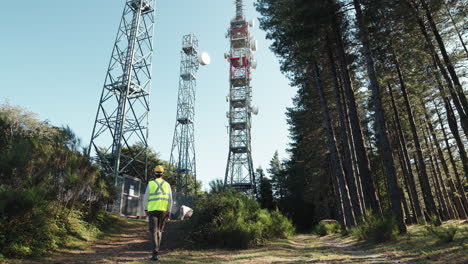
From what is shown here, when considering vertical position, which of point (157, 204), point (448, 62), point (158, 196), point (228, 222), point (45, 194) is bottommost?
point (228, 222)

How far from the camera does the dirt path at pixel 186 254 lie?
5125mm

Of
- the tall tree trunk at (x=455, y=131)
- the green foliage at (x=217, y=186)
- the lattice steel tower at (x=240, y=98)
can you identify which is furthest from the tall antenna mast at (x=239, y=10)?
the green foliage at (x=217, y=186)

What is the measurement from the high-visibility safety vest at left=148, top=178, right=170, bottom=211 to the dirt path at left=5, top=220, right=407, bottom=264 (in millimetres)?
949

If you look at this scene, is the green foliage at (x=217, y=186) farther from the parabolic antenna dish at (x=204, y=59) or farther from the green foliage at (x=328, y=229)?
the parabolic antenna dish at (x=204, y=59)

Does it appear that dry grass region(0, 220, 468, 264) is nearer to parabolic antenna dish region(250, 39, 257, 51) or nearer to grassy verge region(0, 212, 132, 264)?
grassy verge region(0, 212, 132, 264)

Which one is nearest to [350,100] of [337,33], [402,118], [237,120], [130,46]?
[337,33]

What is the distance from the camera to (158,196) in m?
5.43

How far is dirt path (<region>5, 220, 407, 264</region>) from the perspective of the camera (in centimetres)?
512

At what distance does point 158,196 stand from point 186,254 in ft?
5.18

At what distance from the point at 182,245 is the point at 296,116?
17.5 meters

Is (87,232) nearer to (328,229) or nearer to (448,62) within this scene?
(328,229)

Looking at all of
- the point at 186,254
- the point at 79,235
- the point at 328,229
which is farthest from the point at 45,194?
the point at 328,229

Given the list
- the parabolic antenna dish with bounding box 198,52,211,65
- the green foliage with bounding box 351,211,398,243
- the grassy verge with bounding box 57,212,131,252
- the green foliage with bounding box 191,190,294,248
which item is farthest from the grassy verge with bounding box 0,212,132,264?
the parabolic antenna dish with bounding box 198,52,211,65

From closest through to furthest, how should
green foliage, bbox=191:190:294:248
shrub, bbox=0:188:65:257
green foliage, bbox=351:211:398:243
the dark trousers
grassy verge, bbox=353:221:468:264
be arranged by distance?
grassy verge, bbox=353:221:468:264 → shrub, bbox=0:188:65:257 → the dark trousers → green foliage, bbox=191:190:294:248 → green foliage, bbox=351:211:398:243
